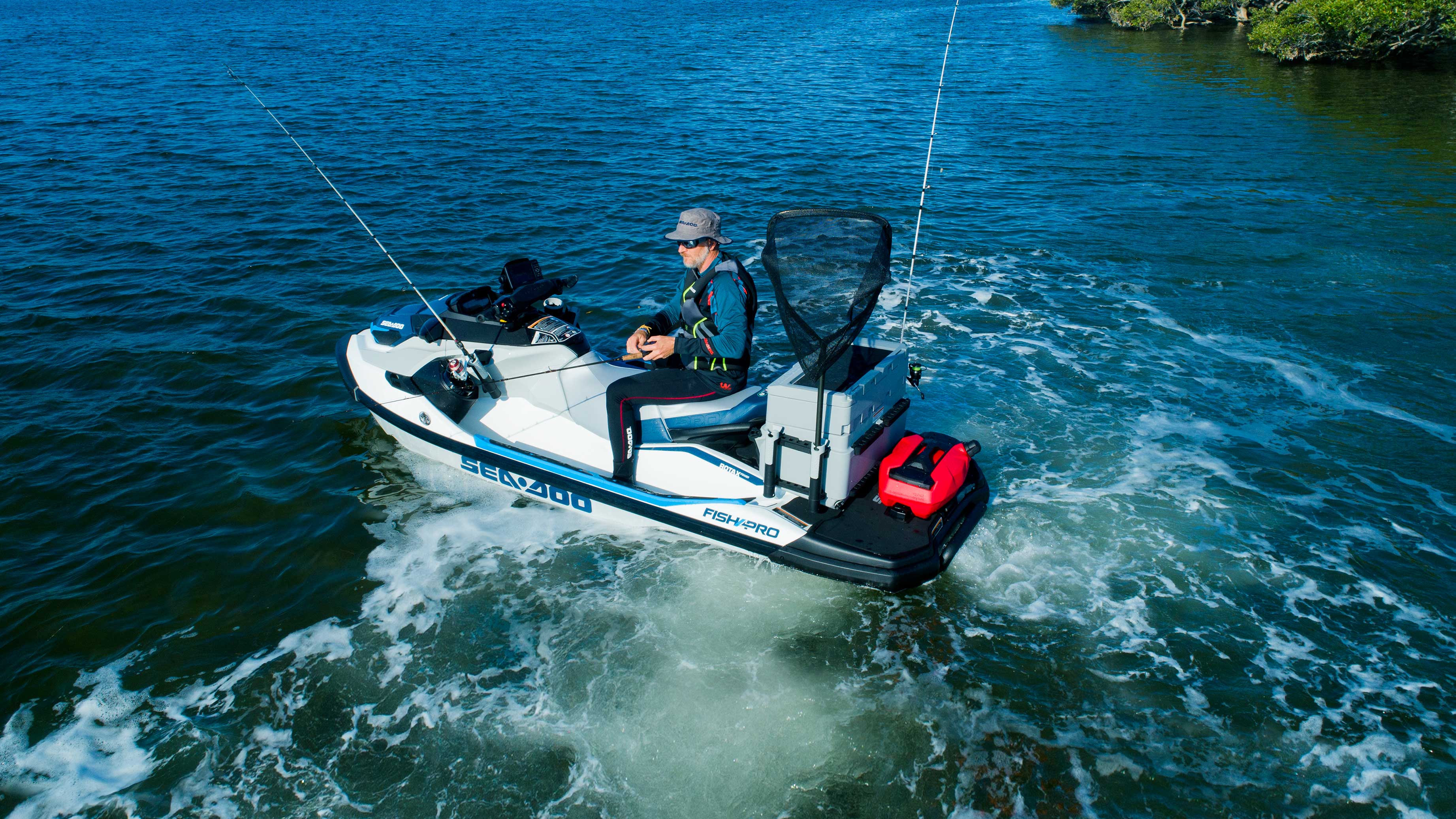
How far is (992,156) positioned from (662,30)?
22599 millimetres

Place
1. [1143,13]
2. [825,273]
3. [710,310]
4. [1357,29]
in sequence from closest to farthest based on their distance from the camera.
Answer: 1. [825,273]
2. [710,310]
3. [1357,29]
4. [1143,13]

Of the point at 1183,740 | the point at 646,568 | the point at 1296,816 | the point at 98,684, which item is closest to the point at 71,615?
the point at 98,684

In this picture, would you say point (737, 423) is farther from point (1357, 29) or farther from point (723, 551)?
point (1357, 29)

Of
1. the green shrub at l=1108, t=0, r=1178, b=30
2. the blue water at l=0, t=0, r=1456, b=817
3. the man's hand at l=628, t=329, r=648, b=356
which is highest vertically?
the green shrub at l=1108, t=0, r=1178, b=30

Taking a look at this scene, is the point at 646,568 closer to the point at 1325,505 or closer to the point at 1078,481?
the point at 1078,481

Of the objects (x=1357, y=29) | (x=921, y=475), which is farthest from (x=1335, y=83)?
(x=921, y=475)

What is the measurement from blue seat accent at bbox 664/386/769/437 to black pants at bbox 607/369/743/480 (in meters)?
0.06

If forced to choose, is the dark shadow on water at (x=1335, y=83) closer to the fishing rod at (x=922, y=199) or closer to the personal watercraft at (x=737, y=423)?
the fishing rod at (x=922, y=199)

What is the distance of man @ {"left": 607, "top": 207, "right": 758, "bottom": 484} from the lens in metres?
5.52

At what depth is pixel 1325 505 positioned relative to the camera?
21.8ft

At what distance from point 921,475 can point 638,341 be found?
229 centimetres

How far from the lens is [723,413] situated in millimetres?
5918

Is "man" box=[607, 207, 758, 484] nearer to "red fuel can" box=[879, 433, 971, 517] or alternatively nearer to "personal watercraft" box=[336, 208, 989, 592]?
"personal watercraft" box=[336, 208, 989, 592]

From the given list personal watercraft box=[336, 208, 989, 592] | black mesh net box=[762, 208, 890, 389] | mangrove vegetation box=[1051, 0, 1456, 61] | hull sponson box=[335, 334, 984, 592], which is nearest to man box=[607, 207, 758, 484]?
personal watercraft box=[336, 208, 989, 592]
